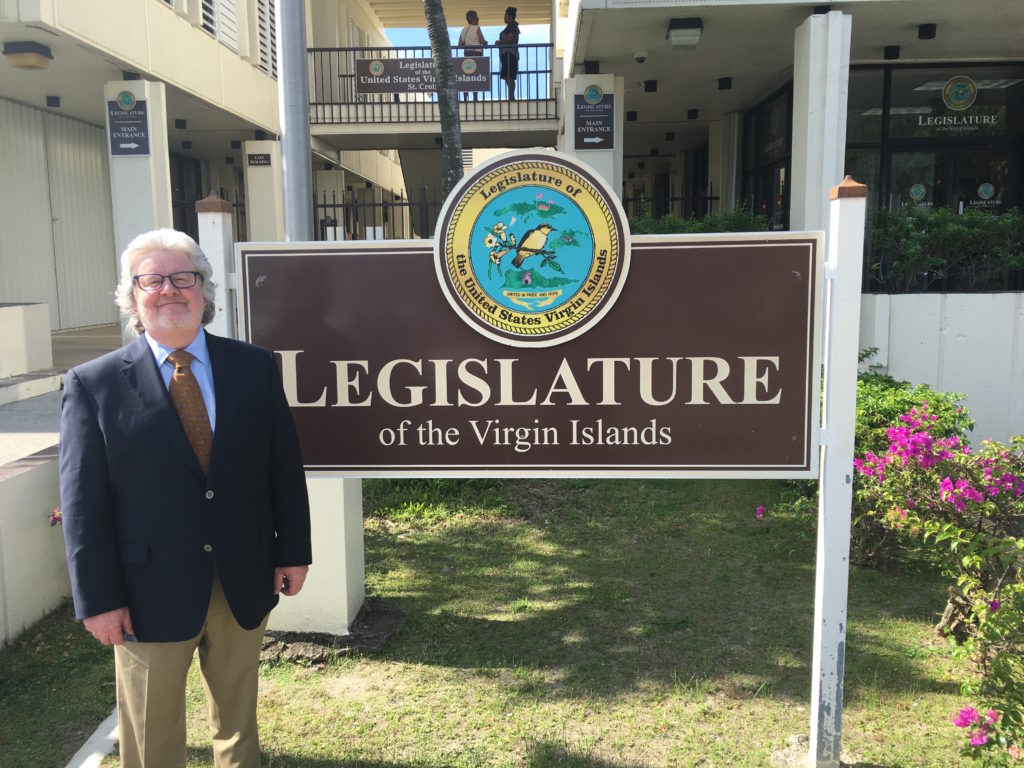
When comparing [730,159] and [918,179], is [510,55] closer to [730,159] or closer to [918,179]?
[730,159]

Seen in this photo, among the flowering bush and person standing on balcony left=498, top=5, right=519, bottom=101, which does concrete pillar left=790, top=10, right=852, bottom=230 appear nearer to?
the flowering bush

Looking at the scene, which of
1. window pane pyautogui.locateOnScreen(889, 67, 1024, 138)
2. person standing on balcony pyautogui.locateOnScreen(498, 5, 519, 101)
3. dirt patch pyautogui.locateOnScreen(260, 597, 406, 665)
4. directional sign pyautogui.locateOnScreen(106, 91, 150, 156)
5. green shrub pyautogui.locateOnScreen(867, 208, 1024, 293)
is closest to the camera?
dirt patch pyautogui.locateOnScreen(260, 597, 406, 665)

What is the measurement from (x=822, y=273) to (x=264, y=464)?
1.86m

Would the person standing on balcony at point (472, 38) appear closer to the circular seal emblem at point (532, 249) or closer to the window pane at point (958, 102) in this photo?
the window pane at point (958, 102)

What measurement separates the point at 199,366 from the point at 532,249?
112cm

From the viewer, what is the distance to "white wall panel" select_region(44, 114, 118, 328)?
13133mm

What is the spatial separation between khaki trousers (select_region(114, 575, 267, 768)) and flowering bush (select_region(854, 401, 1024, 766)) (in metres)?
2.19

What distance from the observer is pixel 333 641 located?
371cm

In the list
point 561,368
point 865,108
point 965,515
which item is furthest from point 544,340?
point 865,108

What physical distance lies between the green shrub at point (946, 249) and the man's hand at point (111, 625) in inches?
256

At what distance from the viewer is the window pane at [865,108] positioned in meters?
9.43

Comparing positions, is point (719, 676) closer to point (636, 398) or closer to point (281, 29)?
point (636, 398)

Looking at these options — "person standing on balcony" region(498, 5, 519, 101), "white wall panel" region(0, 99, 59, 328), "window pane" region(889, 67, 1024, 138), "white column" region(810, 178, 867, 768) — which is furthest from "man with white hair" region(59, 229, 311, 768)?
"person standing on balcony" region(498, 5, 519, 101)

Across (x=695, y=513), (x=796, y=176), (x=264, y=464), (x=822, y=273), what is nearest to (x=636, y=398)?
(x=822, y=273)
